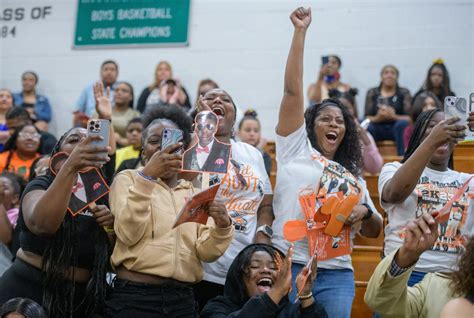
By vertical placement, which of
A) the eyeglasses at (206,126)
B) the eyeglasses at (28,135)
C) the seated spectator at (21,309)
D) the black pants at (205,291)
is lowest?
the seated spectator at (21,309)

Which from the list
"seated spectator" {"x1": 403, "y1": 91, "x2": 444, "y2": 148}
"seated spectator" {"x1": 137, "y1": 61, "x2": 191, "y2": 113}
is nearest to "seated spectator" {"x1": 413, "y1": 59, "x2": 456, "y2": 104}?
"seated spectator" {"x1": 403, "y1": 91, "x2": 444, "y2": 148}

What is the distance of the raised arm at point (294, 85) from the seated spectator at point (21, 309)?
1375 mm

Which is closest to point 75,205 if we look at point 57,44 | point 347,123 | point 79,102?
point 347,123

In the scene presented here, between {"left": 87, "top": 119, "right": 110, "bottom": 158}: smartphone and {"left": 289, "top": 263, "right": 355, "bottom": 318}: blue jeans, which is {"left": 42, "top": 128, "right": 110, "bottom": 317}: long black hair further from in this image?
{"left": 289, "top": 263, "right": 355, "bottom": 318}: blue jeans

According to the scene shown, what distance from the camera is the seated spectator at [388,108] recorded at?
7.84 meters

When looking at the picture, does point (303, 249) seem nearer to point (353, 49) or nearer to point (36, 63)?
point (353, 49)

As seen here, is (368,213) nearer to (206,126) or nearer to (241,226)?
→ (241,226)

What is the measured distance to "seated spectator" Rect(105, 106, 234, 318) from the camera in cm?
374

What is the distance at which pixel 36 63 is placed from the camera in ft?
34.5

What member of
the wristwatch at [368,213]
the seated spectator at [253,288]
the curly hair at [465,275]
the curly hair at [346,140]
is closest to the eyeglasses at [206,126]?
the seated spectator at [253,288]

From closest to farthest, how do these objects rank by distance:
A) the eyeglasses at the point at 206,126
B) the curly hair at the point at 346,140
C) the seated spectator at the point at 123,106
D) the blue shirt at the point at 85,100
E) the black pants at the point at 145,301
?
the black pants at the point at 145,301 < the eyeglasses at the point at 206,126 < the curly hair at the point at 346,140 < the seated spectator at the point at 123,106 < the blue shirt at the point at 85,100

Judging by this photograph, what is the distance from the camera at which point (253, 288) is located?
13.2 ft

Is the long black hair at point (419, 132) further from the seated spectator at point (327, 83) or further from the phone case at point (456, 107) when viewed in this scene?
the seated spectator at point (327, 83)

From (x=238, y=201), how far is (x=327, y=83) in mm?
4532
